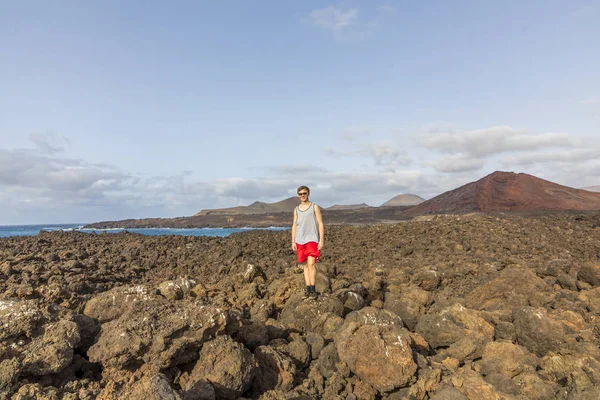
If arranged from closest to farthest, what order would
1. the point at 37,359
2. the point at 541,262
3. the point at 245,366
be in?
the point at 37,359 → the point at 245,366 → the point at 541,262

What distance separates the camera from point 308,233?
6.91 metres

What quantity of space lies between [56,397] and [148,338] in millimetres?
888

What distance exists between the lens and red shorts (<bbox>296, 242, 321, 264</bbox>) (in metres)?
6.89

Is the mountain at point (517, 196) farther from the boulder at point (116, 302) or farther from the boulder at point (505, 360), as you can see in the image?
the boulder at point (116, 302)

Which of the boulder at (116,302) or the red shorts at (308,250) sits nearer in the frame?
the boulder at (116,302)

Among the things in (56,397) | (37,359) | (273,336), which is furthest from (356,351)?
(37,359)

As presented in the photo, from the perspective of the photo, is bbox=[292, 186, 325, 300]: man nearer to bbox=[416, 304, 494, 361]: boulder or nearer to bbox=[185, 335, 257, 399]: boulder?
bbox=[416, 304, 494, 361]: boulder

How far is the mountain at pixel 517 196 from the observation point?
37.3m

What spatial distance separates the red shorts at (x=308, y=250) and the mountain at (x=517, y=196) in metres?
35.5

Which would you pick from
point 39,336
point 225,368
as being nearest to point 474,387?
point 225,368

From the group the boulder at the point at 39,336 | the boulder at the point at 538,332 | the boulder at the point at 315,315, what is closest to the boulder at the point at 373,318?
the boulder at the point at 315,315

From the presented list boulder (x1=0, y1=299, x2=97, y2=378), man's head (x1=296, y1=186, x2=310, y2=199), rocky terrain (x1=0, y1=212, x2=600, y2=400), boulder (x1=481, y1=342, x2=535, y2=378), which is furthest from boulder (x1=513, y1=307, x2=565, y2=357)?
Answer: boulder (x1=0, y1=299, x2=97, y2=378)

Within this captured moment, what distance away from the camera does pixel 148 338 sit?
3.91 m

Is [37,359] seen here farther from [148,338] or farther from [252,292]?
[252,292]
